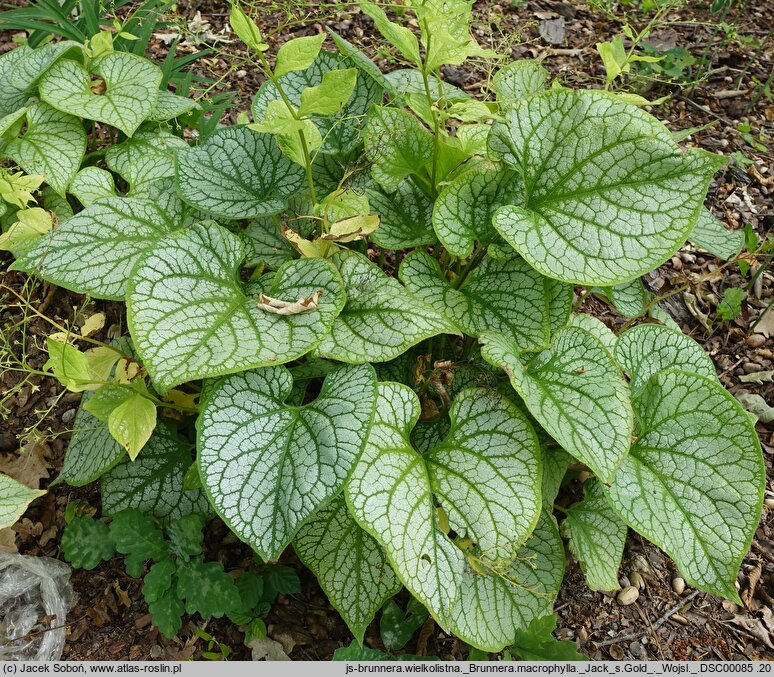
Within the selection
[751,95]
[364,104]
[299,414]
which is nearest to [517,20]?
[751,95]

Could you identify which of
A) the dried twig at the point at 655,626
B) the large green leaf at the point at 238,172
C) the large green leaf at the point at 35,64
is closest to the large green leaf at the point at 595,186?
the large green leaf at the point at 238,172

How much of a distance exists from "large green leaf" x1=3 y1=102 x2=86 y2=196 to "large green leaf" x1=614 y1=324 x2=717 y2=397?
5.77 feet

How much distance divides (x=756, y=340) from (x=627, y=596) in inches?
45.3

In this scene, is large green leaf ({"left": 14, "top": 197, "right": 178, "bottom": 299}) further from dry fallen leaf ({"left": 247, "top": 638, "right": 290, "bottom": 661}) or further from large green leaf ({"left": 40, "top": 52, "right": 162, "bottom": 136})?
dry fallen leaf ({"left": 247, "top": 638, "right": 290, "bottom": 661})

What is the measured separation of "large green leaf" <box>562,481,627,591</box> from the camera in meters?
1.84

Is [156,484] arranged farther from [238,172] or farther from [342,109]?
[342,109]

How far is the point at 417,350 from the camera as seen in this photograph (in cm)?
203

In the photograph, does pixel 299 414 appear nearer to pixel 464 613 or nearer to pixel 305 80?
pixel 464 613

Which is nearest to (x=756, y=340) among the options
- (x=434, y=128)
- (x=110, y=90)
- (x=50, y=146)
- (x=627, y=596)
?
(x=627, y=596)

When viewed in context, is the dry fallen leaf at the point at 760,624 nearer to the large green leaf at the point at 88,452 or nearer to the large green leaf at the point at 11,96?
the large green leaf at the point at 88,452

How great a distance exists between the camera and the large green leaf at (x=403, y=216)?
6.15 feet

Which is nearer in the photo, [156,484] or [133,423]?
[133,423]

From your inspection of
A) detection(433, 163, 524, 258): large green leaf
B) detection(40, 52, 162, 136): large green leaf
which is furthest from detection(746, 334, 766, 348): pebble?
detection(40, 52, 162, 136): large green leaf
